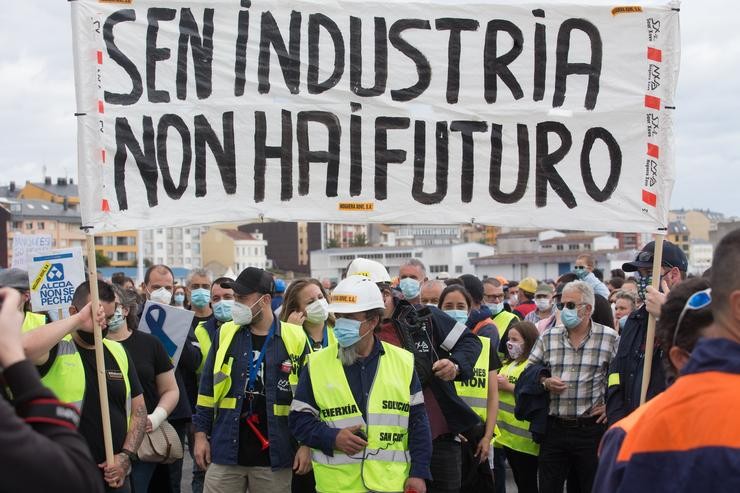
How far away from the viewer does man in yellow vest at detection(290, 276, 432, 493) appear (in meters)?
5.47

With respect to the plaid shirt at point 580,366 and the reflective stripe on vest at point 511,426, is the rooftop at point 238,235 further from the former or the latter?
the plaid shirt at point 580,366

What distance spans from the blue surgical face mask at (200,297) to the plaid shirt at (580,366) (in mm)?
5114

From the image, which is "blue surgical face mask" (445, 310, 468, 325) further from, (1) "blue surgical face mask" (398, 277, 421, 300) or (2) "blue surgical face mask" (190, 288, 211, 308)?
(2) "blue surgical face mask" (190, 288, 211, 308)

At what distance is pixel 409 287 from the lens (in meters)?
9.16

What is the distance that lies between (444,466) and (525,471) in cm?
178

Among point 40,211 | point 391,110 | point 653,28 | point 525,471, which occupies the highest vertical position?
point 653,28

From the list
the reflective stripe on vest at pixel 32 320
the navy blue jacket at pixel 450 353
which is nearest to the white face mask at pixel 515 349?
the navy blue jacket at pixel 450 353

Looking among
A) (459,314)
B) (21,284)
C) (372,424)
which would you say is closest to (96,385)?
(21,284)

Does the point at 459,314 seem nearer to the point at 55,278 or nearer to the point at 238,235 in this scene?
the point at 55,278

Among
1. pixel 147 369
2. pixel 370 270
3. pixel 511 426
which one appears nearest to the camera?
pixel 147 369

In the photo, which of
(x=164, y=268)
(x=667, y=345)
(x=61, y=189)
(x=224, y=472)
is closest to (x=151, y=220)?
(x=224, y=472)

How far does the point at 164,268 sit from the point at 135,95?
22.2 feet

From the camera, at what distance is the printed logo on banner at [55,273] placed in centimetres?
704

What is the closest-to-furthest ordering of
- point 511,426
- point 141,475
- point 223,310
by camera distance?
point 141,475 < point 511,426 < point 223,310
